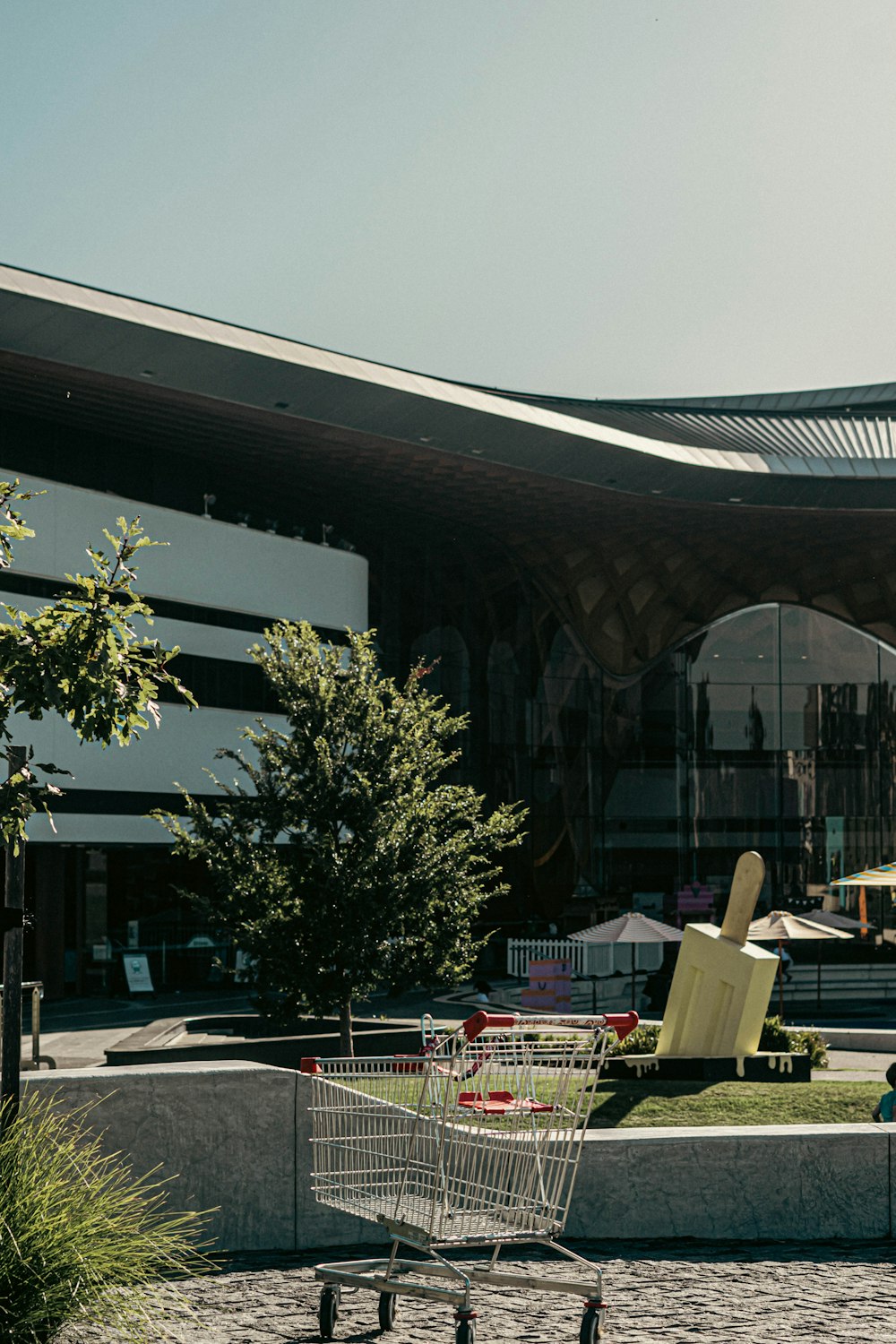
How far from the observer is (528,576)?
150ft

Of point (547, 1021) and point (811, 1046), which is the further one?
point (811, 1046)

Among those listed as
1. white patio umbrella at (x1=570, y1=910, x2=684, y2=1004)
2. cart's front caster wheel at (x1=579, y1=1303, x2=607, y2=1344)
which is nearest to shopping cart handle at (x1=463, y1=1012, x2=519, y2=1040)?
cart's front caster wheel at (x1=579, y1=1303, x2=607, y2=1344)

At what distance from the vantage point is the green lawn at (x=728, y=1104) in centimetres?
1157

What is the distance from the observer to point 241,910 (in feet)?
53.8

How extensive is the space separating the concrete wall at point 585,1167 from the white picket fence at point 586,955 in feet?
85.8

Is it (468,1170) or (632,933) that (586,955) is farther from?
(468,1170)

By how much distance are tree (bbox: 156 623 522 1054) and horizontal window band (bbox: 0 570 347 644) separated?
12.6m

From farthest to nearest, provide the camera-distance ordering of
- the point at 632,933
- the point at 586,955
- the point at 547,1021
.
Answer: the point at 586,955 < the point at 632,933 < the point at 547,1021

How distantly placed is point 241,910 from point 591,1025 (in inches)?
396

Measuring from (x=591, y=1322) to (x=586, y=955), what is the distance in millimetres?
30506

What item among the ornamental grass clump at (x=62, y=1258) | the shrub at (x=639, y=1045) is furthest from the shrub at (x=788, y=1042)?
the ornamental grass clump at (x=62, y=1258)

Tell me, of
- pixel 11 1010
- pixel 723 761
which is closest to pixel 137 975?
pixel 723 761

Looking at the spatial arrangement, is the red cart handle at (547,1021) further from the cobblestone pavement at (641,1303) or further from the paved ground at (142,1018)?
the paved ground at (142,1018)

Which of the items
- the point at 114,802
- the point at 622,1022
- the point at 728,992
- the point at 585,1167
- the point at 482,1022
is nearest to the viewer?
the point at 482,1022
